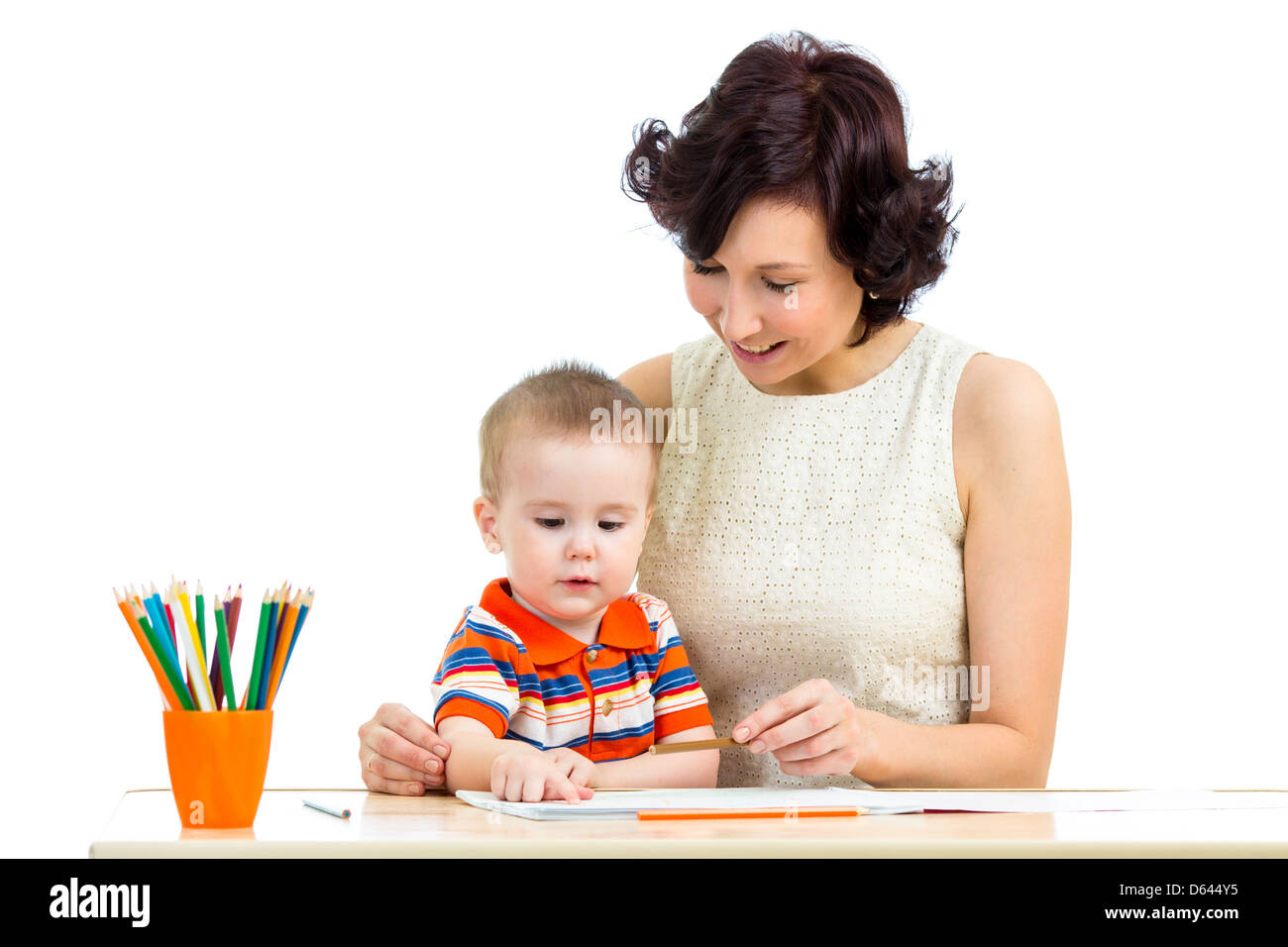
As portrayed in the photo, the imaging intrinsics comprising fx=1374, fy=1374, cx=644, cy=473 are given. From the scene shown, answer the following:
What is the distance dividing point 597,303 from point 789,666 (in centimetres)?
106

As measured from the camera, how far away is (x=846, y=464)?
1.78 meters

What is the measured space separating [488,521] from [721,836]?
2.23ft

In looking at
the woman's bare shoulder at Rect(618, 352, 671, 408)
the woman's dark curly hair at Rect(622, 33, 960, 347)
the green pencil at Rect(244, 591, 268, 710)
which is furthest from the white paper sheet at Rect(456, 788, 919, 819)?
the woman's bare shoulder at Rect(618, 352, 671, 408)

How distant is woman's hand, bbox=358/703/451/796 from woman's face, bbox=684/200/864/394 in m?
0.56

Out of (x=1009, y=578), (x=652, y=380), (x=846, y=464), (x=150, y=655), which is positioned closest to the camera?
(x=150, y=655)

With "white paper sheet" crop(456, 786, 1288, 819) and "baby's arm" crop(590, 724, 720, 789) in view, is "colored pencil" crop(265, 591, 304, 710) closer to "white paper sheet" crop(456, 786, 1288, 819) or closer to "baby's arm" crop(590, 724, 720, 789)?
"white paper sheet" crop(456, 786, 1288, 819)

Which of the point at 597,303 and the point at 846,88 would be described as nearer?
the point at 846,88

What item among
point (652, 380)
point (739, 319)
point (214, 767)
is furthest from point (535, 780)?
point (652, 380)

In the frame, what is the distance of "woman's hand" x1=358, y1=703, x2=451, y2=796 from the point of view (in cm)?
138

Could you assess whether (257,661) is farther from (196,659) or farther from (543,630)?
(543,630)
